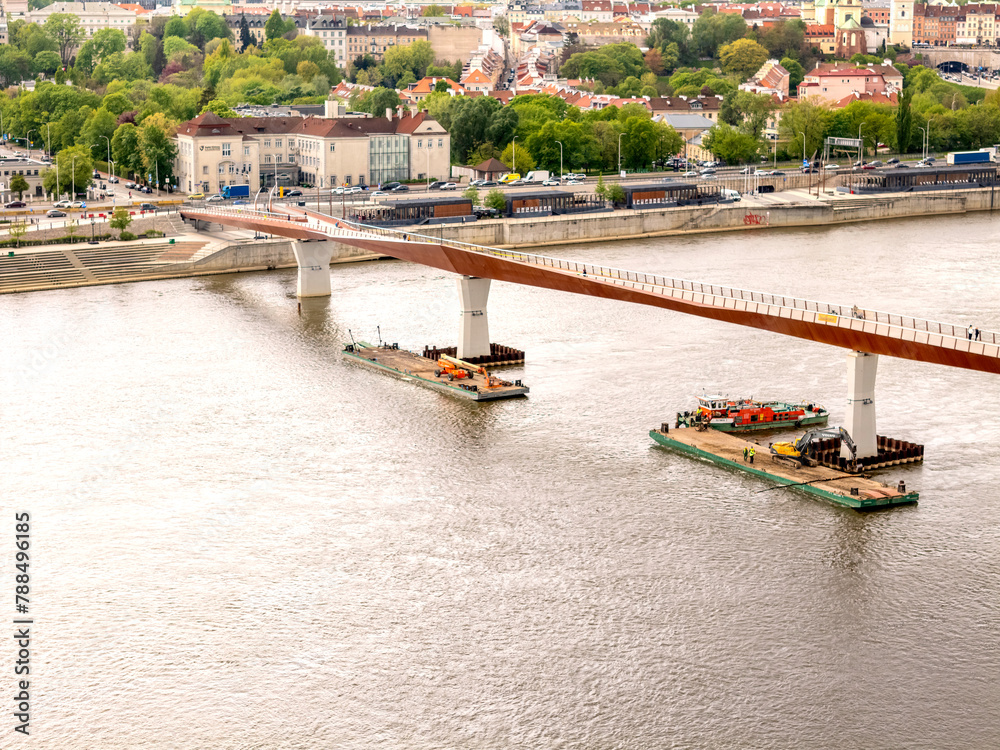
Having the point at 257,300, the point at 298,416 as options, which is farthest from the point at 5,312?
the point at 298,416

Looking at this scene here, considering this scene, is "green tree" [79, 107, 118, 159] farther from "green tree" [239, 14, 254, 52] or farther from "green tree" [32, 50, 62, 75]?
"green tree" [239, 14, 254, 52]

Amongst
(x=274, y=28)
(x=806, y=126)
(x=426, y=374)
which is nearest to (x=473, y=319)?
(x=426, y=374)

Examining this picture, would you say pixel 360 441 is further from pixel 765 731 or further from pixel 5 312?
pixel 5 312

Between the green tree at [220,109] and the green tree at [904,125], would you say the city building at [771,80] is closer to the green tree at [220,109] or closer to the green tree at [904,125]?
the green tree at [904,125]

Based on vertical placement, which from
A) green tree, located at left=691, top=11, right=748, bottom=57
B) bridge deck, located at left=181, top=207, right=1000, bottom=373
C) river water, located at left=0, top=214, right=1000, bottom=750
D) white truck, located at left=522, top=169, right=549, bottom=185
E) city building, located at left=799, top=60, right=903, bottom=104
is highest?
green tree, located at left=691, top=11, right=748, bottom=57

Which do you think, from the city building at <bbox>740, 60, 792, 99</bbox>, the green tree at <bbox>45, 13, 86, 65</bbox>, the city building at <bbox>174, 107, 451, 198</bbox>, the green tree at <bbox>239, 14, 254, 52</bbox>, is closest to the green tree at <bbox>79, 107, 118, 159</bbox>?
the city building at <bbox>174, 107, 451, 198</bbox>
